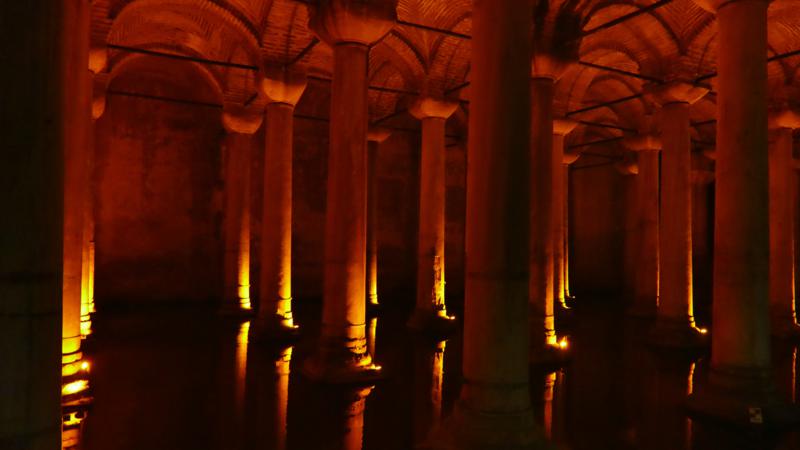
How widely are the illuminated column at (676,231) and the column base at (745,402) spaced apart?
13.7 feet

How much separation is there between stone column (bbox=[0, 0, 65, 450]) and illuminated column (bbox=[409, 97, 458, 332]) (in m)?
9.14

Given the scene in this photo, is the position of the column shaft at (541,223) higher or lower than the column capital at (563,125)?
lower

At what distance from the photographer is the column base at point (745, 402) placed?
6035 millimetres

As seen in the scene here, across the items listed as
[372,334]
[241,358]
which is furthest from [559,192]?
[241,358]

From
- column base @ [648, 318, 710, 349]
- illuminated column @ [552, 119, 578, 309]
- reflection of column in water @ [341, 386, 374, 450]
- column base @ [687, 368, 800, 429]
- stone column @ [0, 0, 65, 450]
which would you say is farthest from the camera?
illuminated column @ [552, 119, 578, 309]

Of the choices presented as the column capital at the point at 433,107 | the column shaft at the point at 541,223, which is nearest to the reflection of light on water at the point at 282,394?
the column shaft at the point at 541,223

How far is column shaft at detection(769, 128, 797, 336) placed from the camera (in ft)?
37.9

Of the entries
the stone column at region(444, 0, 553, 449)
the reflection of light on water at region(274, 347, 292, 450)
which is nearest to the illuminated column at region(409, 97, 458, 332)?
the reflection of light on water at region(274, 347, 292, 450)

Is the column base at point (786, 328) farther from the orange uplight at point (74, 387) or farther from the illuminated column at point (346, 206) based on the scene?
the orange uplight at point (74, 387)

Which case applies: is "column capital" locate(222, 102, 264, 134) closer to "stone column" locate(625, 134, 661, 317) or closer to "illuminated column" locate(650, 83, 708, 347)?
"illuminated column" locate(650, 83, 708, 347)

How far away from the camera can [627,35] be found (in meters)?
11.6

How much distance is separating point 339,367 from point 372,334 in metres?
3.78

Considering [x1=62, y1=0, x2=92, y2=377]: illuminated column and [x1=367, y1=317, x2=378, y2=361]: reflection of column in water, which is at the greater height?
[x1=62, y1=0, x2=92, y2=377]: illuminated column

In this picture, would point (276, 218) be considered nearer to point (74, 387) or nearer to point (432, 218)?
point (432, 218)
